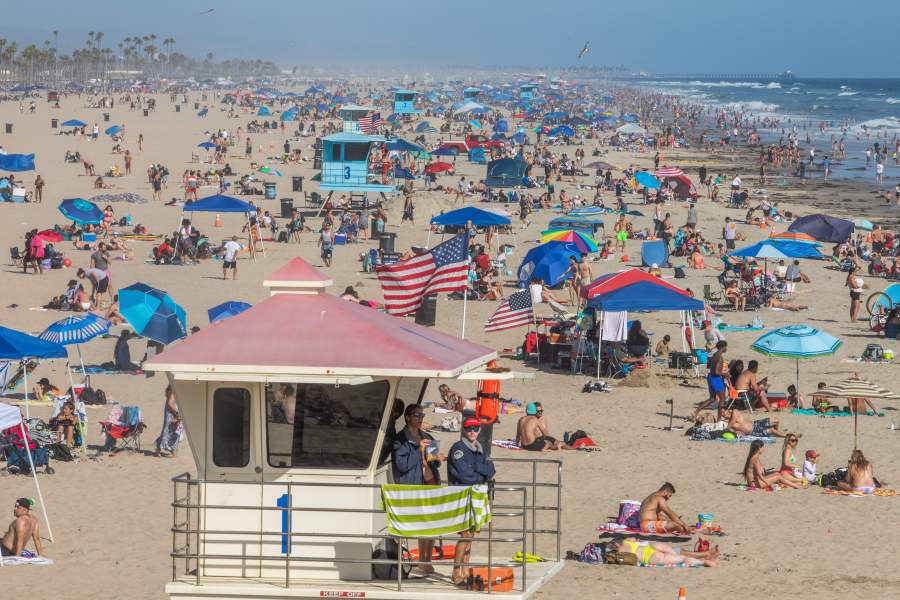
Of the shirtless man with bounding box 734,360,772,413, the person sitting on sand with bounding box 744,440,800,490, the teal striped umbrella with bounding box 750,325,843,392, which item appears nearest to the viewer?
the person sitting on sand with bounding box 744,440,800,490

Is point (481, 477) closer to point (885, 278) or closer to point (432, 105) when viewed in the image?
point (885, 278)

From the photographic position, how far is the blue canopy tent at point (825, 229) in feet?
103

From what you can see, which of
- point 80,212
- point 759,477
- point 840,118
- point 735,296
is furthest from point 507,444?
point 840,118

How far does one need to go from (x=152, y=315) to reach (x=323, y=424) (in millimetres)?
13114

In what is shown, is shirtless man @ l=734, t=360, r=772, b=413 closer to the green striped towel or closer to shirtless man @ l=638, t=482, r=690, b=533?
shirtless man @ l=638, t=482, r=690, b=533

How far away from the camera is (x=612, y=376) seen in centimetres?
2250

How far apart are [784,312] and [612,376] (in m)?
7.41

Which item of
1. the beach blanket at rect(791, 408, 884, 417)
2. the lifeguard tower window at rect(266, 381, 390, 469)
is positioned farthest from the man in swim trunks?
Result: the lifeguard tower window at rect(266, 381, 390, 469)

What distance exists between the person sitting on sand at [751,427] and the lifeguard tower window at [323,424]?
11.7 m

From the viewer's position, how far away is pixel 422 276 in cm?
2002

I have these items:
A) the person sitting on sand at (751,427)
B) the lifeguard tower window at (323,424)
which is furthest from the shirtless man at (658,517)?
the lifeguard tower window at (323,424)

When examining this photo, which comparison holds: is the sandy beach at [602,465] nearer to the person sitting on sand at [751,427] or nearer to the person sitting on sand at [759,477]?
the person sitting on sand at [759,477]

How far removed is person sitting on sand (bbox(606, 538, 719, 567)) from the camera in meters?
13.3

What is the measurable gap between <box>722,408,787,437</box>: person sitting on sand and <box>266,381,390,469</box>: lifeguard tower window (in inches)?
460
